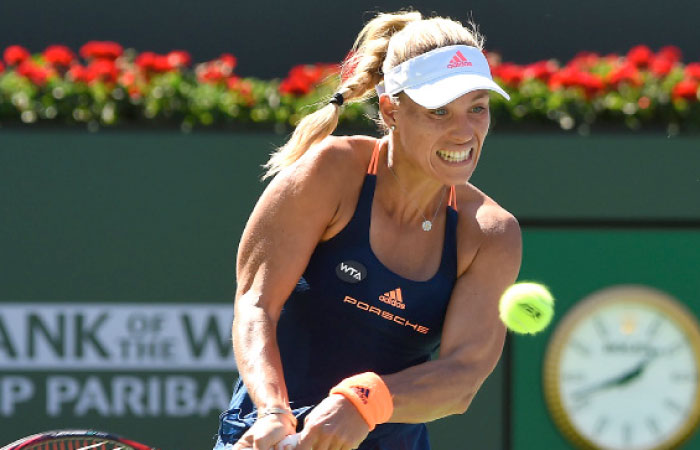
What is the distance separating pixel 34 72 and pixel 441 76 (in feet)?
10.7

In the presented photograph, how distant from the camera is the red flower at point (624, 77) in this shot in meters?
5.56

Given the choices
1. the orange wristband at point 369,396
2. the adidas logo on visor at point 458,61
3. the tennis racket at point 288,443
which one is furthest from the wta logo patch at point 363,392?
the adidas logo on visor at point 458,61

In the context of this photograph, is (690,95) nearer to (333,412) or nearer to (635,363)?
(635,363)

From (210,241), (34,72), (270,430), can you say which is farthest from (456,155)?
(34,72)

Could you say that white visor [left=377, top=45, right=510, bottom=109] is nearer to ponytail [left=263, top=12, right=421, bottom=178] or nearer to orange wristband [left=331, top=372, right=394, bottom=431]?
ponytail [left=263, top=12, right=421, bottom=178]

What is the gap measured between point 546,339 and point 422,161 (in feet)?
8.81

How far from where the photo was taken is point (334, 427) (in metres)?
2.42

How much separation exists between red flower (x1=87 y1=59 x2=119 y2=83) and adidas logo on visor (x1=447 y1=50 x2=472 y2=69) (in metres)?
3.00

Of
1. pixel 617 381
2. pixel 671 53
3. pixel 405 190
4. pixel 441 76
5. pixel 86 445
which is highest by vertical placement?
pixel 671 53

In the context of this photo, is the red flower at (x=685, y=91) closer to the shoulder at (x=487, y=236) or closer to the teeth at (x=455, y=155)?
the shoulder at (x=487, y=236)

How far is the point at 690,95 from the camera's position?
5.45 m

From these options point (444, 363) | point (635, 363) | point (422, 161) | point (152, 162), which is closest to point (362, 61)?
point (422, 161)

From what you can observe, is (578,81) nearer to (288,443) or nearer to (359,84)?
(359,84)

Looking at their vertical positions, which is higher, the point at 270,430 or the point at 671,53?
the point at 671,53
